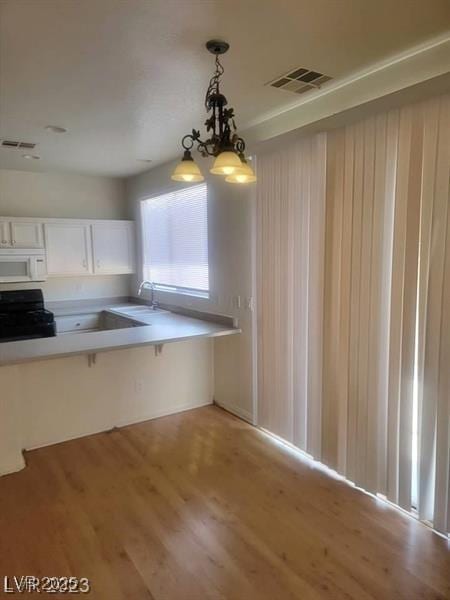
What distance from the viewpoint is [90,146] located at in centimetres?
390

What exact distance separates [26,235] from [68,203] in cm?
78

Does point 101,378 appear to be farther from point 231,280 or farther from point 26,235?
point 26,235

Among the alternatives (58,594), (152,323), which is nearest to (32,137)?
(152,323)

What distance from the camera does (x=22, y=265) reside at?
474 cm

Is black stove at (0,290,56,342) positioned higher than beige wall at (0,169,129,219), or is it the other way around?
beige wall at (0,169,129,219)

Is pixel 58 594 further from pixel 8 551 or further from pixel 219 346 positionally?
pixel 219 346

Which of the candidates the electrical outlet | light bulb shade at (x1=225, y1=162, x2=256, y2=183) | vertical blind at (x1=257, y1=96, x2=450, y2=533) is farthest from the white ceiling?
the electrical outlet

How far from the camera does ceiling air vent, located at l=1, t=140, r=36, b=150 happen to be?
12.1 feet

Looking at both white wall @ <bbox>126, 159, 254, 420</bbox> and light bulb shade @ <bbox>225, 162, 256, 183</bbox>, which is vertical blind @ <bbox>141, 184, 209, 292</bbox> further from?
light bulb shade @ <bbox>225, 162, 256, 183</bbox>

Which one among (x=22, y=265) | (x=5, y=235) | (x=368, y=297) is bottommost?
(x=368, y=297)

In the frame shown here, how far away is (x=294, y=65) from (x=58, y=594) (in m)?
2.97

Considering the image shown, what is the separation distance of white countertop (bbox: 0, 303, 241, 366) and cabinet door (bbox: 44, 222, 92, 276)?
1.47m

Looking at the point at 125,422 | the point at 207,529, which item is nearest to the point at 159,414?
the point at 125,422

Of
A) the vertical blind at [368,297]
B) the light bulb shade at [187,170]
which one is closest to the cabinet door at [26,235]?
the vertical blind at [368,297]
